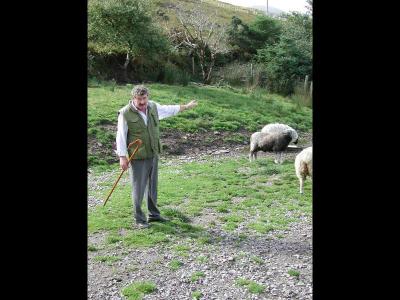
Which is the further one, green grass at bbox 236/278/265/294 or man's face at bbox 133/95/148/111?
man's face at bbox 133/95/148/111

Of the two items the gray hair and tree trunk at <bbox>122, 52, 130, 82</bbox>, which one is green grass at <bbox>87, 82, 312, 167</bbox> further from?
the gray hair

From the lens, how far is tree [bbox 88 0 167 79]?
65.0 ft

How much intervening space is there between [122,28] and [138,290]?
16.3m

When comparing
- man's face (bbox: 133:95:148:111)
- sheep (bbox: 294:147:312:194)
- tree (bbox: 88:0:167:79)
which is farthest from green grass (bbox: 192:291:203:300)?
tree (bbox: 88:0:167:79)

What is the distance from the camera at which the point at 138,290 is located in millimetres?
4805

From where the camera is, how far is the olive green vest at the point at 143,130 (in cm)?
615

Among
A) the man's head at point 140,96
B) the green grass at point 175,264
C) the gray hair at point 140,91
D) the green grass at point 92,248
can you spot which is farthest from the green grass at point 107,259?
the gray hair at point 140,91

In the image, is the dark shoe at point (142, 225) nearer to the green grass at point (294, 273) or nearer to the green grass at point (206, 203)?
the green grass at point (206, 203)

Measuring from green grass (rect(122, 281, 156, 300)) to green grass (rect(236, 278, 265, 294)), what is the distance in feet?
2.55

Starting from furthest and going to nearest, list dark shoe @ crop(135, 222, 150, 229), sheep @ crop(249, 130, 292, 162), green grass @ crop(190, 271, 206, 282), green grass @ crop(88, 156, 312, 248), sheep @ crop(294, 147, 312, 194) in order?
sheep @ crop(249, 130, 292, 162)
sheep @ crop(294, 147, 312, 194)
dark shoe @ crop(135, 222, 150, 229)
green grass @ crop(88, 156, 312, 248)
green grass @ crop(190, 271, 206, 282)

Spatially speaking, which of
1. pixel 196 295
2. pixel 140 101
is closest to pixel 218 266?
pixel 196 295

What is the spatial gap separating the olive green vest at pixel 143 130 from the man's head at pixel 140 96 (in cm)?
6
